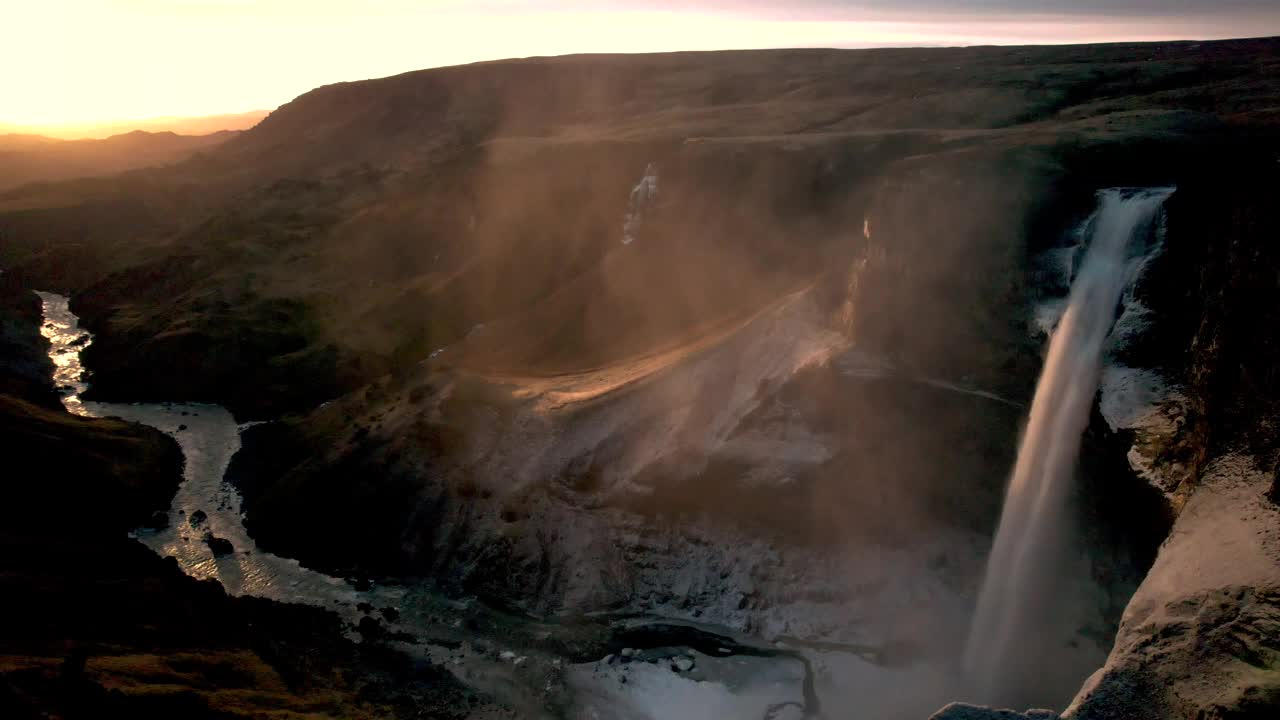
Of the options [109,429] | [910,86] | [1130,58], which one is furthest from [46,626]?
[1130,58]

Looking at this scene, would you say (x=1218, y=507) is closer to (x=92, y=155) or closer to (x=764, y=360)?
(x=764, y=360)

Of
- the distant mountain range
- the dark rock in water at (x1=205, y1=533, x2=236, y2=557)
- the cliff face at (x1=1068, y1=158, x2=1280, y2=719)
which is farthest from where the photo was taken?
the distant mountain range

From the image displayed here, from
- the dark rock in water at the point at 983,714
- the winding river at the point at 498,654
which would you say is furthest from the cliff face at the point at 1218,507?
the winding river at the point at 498,654

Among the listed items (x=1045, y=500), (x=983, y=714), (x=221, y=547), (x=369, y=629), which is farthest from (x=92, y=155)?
(x=983, y=714)

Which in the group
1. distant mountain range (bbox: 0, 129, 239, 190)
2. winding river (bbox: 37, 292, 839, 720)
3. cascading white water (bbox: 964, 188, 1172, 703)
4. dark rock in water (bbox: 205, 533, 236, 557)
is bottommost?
winding river (bbox: 37, 292, 839, 720)

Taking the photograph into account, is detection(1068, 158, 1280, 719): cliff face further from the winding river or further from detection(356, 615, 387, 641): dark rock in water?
detection(356, 615, 387, 641): dark rock in water

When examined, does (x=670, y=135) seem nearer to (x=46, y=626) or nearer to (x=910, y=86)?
(x=910, y=86)

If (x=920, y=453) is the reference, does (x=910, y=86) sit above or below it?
above

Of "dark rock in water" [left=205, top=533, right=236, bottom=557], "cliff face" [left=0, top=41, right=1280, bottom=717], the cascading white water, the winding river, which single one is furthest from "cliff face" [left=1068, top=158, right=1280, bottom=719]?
"dark rock in water" [left=205, top=533, right=236, bottom=557]

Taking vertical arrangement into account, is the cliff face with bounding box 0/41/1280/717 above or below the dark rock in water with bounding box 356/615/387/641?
above
